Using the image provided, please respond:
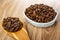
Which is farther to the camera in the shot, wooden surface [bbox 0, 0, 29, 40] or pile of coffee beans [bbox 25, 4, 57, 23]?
pile of coffee beans [bbox 25, 4, 57, 23]

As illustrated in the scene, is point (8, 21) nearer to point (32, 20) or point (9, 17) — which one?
point (9, 17)

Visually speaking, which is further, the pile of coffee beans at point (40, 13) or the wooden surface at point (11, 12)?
the pile of coffee beans at point (40, 13)

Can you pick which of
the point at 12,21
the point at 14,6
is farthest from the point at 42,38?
the point at 14,6

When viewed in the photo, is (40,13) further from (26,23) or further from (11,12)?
(11,12)

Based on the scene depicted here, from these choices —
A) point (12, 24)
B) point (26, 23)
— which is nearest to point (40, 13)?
point (26, 23)
